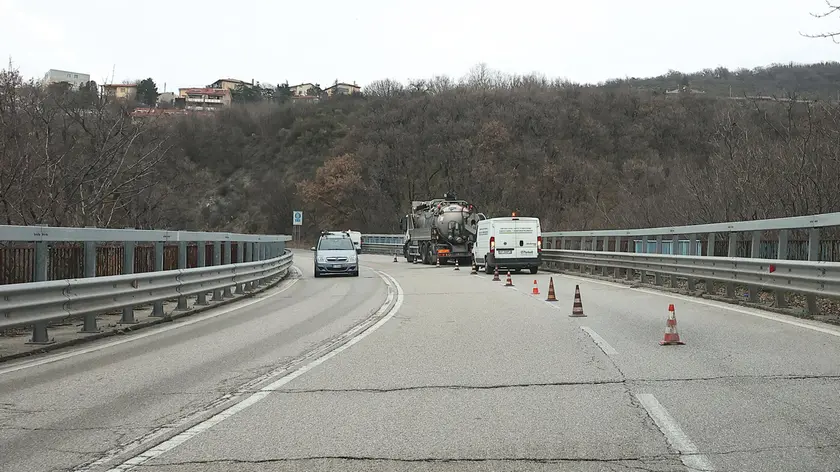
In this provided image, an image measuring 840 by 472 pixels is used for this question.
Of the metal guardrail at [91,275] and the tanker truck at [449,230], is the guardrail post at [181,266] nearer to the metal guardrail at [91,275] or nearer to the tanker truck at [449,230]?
the metal guardrail at [91,275]

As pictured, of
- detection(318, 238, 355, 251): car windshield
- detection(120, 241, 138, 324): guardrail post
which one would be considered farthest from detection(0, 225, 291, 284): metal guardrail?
detection(318, 238, 355, 251): car windshield

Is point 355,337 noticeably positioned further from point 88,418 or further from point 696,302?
point 696,302

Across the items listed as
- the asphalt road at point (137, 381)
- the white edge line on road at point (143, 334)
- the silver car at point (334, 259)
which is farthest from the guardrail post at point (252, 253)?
the asphalt road at point (137, 381)

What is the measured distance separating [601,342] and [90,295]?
6944 mm

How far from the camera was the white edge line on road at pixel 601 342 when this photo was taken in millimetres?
9394

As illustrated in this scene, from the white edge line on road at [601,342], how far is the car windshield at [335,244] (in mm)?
19414

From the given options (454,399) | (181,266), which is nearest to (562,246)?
(181,266)

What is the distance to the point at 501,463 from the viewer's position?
4918 millimetres

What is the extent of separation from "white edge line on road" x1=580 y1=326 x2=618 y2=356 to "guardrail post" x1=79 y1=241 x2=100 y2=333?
23.4 feet

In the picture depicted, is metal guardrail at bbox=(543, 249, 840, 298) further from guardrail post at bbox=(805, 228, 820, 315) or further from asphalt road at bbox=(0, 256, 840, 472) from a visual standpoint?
asphalt road at bbox=(0, 256, 840, 472)

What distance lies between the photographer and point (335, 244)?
101 ft

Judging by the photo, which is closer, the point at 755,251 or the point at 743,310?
the point at 743,310

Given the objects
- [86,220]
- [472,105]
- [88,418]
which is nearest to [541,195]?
[472,105]

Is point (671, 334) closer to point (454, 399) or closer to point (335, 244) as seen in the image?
point (454, 399)
